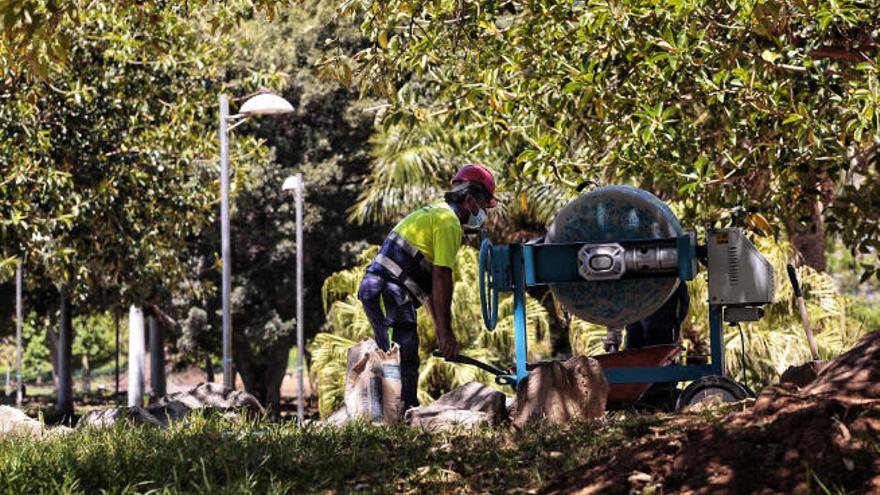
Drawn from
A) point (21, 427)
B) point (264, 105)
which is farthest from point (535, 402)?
point (264, 105)

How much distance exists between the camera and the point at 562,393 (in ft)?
27.5

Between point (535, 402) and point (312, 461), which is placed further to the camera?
point (535, 402)

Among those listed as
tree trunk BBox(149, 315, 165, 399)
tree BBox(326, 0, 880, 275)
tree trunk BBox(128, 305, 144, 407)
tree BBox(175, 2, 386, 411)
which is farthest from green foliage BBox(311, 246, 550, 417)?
tree trunk BBox(149, 315, 165, 399)

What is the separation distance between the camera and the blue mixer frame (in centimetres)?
938

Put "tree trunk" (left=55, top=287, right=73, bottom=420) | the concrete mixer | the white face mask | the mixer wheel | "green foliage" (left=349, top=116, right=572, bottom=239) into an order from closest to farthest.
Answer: the mixer wheel
the concrete mixer
the white face mask
"green foliage" (left=349, top=116, right=572, bottom=239)
"tree trunk" (left=55, top=287, right=73, bottom=420)

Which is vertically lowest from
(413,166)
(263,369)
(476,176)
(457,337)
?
(263,369)

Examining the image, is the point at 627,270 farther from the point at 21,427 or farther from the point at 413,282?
the point at 21,427

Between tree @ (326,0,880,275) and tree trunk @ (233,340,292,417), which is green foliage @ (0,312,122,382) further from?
tree @ (326,0,880,275)

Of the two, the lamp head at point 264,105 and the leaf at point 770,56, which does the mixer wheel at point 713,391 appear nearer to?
the leaf at point 770,56

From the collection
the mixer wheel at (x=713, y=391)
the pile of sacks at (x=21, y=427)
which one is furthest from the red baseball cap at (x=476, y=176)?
the pile of sacks at (x=21, y=427)

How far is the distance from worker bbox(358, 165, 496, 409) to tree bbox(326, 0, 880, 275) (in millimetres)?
1170

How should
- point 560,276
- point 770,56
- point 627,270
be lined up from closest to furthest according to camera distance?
point 627,270 → point 560,276 → point 770,56

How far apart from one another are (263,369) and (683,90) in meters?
29.6

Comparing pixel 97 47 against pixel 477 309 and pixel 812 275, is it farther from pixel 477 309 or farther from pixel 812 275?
pixel 812 275
